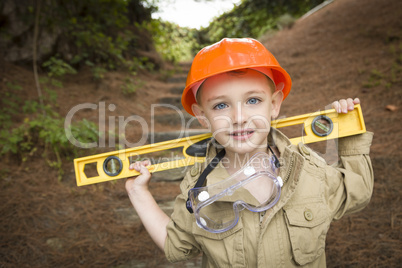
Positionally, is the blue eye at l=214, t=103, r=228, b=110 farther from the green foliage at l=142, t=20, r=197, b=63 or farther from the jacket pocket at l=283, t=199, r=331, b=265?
the green foliage at l=142, t=20, r=197, b=63

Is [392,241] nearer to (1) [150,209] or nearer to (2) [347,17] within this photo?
(1) [150,209]

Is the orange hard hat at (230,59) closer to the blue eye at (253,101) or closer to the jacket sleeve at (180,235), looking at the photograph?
the blue eye at (253,101)

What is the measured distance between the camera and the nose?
4.34 ft

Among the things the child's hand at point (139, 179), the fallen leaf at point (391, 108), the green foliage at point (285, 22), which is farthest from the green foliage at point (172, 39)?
the child's hand at point (139, 179)

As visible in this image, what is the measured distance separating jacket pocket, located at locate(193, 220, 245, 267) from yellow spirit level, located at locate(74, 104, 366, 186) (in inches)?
19.7

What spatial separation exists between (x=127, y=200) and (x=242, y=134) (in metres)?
2.35

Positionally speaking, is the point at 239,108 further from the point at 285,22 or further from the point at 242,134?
the point at 285,22

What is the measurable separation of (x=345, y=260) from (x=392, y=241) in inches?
17.3

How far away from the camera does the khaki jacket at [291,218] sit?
130cm

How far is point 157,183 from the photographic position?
11.9 ft

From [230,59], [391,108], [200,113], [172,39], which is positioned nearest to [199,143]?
[200,113]

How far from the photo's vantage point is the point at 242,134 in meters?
1.38

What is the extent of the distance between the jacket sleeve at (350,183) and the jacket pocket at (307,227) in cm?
11

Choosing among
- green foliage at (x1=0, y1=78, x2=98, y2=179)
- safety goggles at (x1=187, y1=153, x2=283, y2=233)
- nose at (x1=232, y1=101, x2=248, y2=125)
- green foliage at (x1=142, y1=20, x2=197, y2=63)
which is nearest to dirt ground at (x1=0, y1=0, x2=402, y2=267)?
green foliage at (x1=0, y1=78, x2=98, y2=179)
